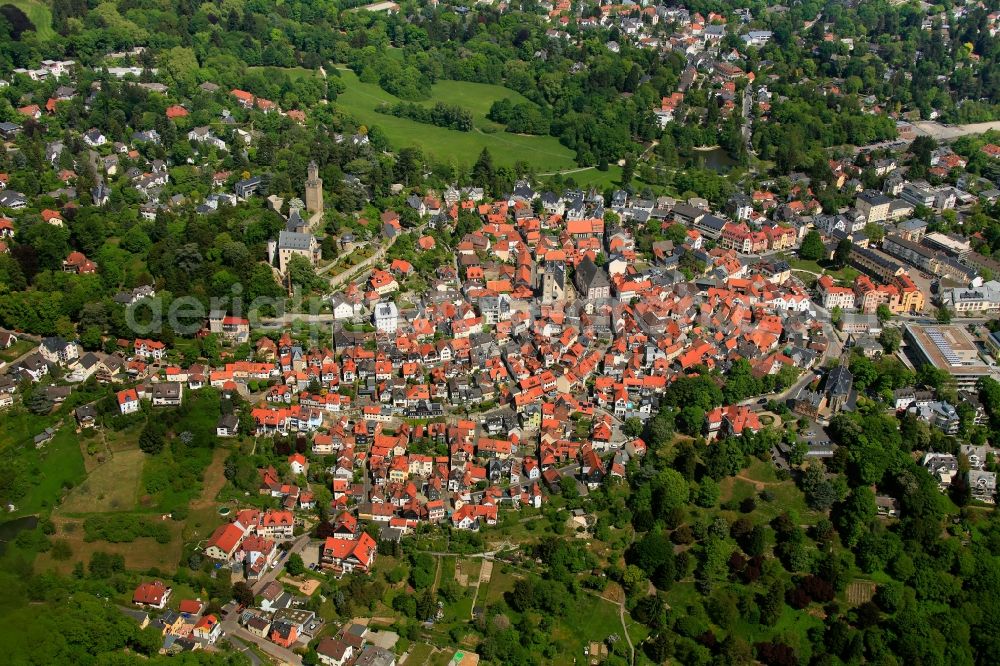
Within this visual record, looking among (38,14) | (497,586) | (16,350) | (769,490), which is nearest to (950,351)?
(769,490)

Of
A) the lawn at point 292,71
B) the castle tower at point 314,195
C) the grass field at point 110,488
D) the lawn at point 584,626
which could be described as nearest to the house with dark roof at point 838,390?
the lawn at point 584,626

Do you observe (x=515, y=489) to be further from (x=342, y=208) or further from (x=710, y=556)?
(x=342, y=208)

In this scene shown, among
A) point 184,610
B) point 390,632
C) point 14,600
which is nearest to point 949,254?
point 390,632

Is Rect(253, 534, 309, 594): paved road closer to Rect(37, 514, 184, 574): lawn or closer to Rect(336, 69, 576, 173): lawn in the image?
Rect(37, 514, 184, 574): lawn

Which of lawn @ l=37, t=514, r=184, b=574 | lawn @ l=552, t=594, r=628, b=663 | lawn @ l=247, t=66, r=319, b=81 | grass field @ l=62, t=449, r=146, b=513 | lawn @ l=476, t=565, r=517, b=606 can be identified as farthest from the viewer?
lawn @ l=247, t=66, r=319, b=81

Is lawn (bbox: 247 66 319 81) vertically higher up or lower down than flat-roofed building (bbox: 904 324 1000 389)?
higher up

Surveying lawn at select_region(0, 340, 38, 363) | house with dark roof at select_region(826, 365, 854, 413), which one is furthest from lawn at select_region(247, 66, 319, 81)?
house with dark roof at select_region(826, 365, 854, 413)

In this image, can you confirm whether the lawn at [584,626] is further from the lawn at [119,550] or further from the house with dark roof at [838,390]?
the house with dark roof at [838,390]
